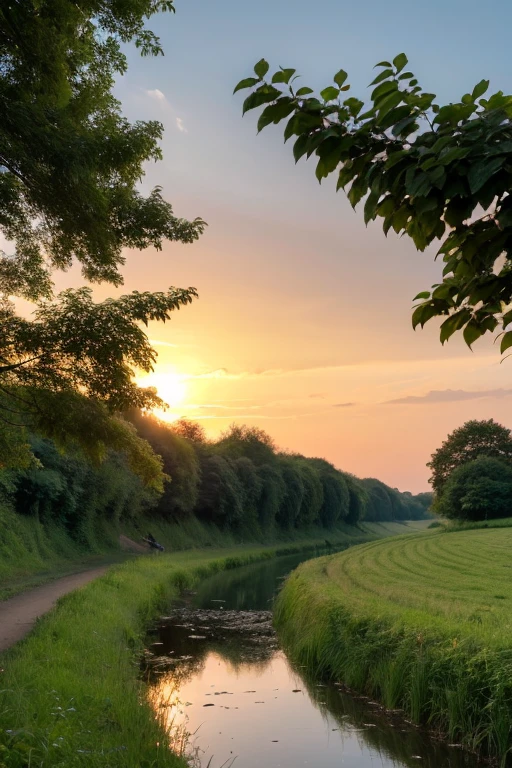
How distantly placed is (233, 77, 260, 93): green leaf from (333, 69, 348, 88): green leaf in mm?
453

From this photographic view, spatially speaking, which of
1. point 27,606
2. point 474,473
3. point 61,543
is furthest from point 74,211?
point 474,473

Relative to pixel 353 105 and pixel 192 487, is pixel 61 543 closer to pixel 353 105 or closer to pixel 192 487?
pixel 192 487

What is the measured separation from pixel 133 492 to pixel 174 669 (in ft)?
99.5

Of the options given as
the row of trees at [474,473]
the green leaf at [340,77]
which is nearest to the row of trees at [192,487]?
the green leaf at [340,77]

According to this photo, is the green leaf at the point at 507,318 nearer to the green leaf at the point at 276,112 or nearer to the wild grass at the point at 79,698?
the green leaf at the point at 276,112

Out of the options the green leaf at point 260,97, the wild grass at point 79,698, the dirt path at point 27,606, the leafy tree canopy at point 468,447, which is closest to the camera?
the green leaf at point 260,97

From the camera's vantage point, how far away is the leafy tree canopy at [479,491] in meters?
66.6

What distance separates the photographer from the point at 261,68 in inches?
134

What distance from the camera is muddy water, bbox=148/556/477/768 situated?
9.74 metres

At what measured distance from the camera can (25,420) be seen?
18141 mm

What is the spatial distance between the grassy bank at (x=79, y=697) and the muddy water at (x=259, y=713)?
2.45 ft

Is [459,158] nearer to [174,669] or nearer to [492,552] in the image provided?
[174,669]

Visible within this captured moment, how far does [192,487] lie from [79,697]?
45608 mm

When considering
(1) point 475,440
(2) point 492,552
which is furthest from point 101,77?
(1) point 475,440
